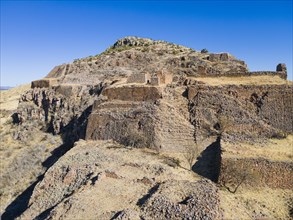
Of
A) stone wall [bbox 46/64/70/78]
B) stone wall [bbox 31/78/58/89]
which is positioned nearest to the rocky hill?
stone wall [bbox 31/78/58/89]

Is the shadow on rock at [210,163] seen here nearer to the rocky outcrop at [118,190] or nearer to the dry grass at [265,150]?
the dry grass at [265,150]

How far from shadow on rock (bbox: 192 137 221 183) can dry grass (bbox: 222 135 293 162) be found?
2.37 feet

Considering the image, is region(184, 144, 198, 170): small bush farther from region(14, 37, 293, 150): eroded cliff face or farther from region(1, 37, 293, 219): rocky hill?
region(14, 37, 293, 150): eroded cliff face

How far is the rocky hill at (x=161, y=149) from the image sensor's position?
50.1 feet

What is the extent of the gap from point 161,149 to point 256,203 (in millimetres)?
7321

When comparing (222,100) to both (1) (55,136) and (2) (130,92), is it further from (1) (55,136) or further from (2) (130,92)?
(1) (55,136)

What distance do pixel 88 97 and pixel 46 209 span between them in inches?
714

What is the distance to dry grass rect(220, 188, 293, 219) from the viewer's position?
14578mm

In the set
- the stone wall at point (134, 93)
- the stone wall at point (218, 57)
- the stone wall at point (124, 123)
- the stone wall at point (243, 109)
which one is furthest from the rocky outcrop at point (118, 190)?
the stone wall at point (218, 57)

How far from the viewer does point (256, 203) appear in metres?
15.7

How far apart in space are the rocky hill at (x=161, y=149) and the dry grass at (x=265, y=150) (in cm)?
5

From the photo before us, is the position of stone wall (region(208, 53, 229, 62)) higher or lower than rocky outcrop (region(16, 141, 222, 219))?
higher

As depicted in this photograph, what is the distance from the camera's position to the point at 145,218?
44.9ft

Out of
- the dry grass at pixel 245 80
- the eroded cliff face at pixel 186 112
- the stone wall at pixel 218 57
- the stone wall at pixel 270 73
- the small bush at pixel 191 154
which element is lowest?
the small bush at pixel 191 154
